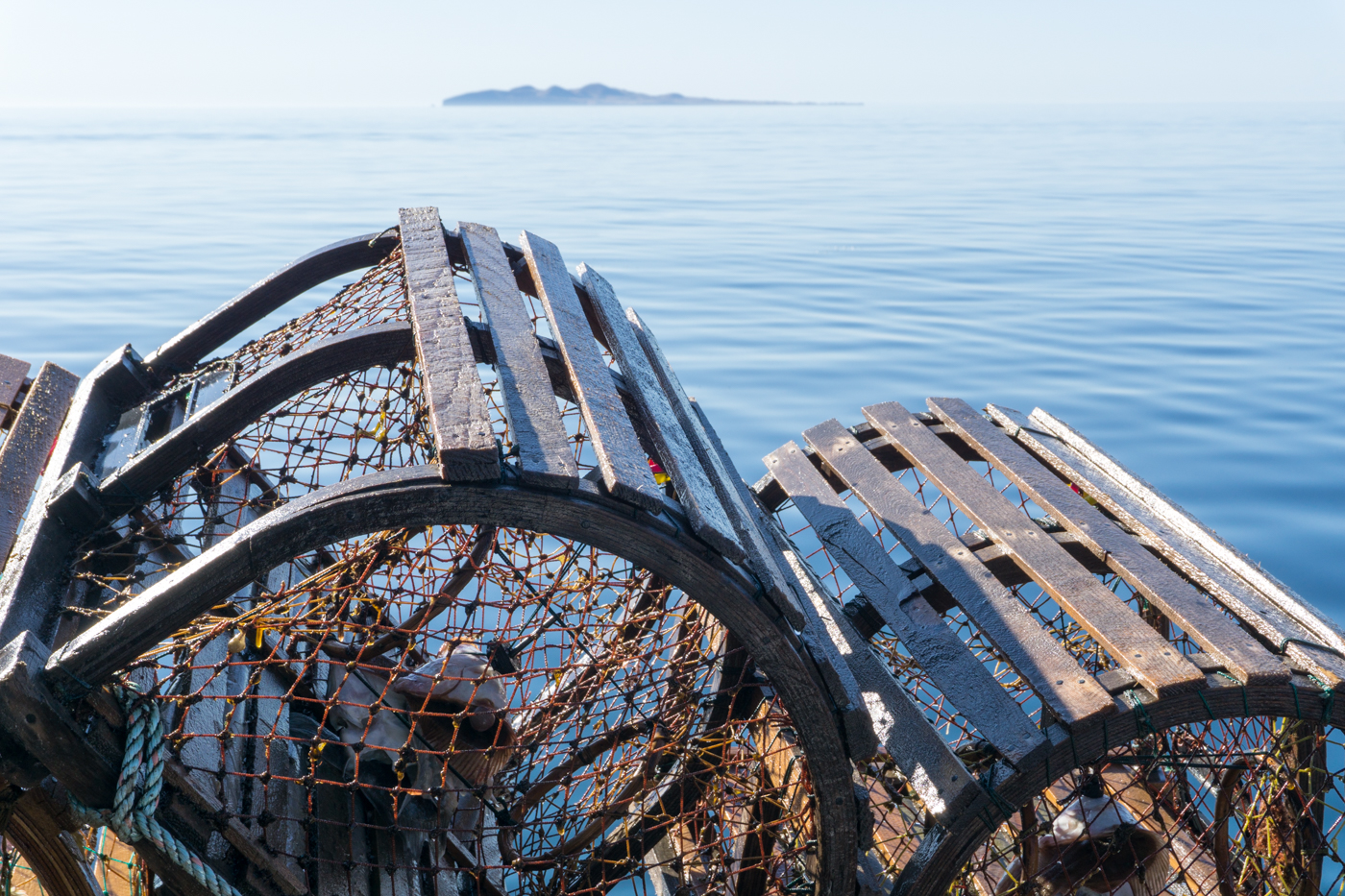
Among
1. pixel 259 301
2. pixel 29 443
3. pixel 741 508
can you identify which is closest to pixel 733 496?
pixel 741 508

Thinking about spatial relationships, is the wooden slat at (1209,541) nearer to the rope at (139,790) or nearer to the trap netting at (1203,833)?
the trap netting at (1203,833)

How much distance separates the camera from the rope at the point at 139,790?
172 cm

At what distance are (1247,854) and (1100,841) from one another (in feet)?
1.09

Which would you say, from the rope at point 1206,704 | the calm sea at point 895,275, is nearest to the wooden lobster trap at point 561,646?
the rope at point 1206,704

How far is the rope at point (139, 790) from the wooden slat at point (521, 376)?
2.62ft

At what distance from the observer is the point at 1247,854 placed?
95.0 inches

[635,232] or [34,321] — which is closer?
[34,321]

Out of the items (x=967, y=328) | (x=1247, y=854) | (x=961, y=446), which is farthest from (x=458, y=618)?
(x=967, y=328)

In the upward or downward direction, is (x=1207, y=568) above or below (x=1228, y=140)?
below

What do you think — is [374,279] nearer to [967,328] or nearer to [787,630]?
[787,630]

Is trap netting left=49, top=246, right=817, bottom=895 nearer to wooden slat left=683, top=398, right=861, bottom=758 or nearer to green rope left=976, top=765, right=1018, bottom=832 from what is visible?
wooden slat left=683, top=398, right=861, bottom=758

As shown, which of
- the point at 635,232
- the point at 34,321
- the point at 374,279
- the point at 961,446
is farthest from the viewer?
the point at 635,232

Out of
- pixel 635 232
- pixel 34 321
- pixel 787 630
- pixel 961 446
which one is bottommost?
pixel 787 630

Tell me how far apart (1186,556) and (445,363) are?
6.26 ft
